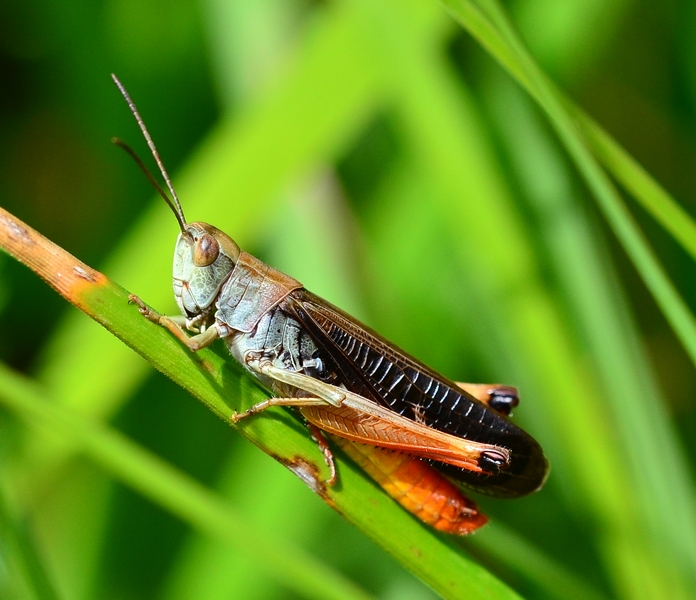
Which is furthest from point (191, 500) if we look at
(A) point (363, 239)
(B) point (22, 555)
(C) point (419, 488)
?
(A) point (363, 239)

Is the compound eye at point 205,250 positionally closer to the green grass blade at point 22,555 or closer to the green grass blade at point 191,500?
the green grass blade at point 191,500

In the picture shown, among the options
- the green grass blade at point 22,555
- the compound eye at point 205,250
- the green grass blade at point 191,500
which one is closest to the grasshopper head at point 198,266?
the compound eye at point 205,250

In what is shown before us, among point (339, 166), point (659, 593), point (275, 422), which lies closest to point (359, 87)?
point (339, 166)

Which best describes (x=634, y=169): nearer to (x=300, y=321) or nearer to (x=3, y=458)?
(x=300, y=321)

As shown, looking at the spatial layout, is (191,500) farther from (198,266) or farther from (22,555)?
(198,266)

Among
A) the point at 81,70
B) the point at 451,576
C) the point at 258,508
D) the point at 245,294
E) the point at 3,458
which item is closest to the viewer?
the point at 451,576

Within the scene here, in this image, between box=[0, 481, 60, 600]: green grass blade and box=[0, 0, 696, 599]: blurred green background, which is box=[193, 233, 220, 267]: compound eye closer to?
box=[0, 0, 696, 599]: blurred green background

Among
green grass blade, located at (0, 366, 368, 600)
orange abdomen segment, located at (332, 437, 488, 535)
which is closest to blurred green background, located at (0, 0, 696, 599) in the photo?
orange abdomen segment, located at (332, 437, 488, 535)
